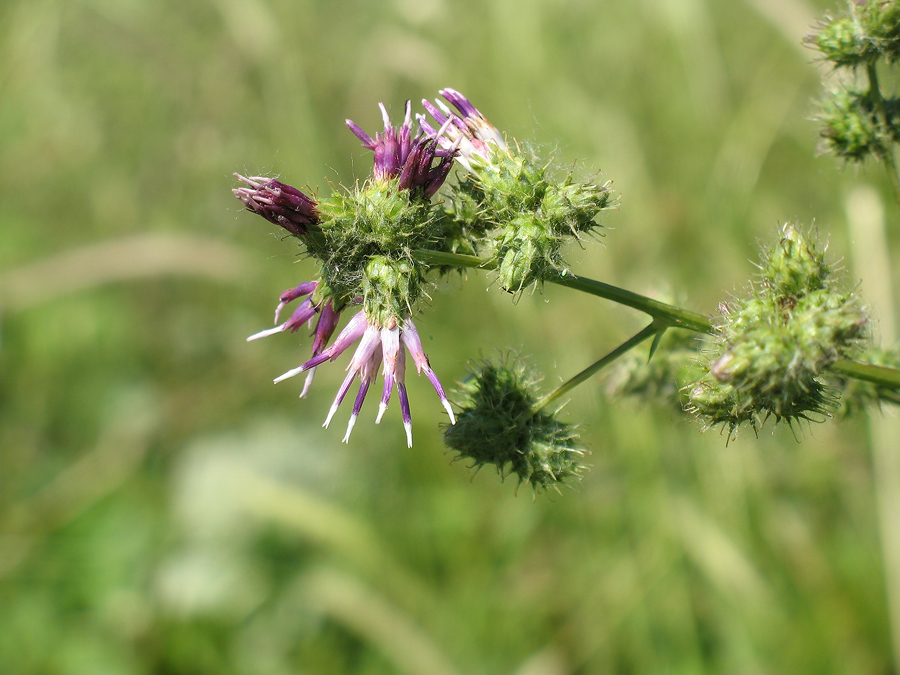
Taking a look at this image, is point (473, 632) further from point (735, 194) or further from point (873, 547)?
point (735, 194)

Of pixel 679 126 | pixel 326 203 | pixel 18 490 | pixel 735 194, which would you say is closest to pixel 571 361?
pixel 735 194

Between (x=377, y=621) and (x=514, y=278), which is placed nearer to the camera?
(x=514, y=278)

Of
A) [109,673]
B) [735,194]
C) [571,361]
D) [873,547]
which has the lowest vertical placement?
[109,673]

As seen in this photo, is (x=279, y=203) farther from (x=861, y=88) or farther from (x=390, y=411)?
(x=390, y=411)

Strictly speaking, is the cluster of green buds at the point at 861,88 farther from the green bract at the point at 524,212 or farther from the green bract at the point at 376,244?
the green bract at the point at 376,244

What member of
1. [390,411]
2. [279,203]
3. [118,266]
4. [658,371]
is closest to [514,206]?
[279,203]
